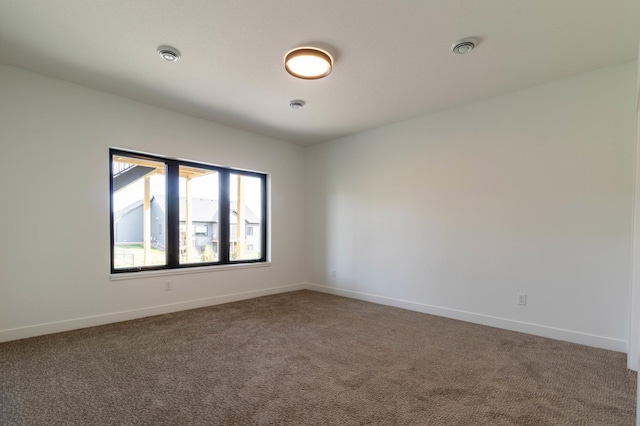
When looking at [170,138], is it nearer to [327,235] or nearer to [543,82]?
[327,235]

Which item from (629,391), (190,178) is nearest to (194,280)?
(190,178)

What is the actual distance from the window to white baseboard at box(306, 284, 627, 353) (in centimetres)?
204

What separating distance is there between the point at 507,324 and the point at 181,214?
4.23 m

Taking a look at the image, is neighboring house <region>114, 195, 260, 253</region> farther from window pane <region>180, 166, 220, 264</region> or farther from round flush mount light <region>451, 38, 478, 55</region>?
round flush mount light <region>451, 38, 478, 55</region>

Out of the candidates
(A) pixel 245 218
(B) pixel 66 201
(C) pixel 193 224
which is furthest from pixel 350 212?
(B) pixel 66 201

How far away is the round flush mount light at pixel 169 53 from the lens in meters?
2.56

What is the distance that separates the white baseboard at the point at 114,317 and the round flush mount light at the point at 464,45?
4077 millimetres

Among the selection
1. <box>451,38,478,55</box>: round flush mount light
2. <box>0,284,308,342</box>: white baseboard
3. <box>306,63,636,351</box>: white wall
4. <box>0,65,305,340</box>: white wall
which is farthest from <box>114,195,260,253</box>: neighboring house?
<box>451,38,478,55</box>: round flush mount light

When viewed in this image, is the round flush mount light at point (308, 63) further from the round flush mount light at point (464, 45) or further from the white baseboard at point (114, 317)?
the white baseboard at point (114, 317)

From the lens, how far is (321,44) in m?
2.51

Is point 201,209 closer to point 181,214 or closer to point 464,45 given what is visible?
point 181,214

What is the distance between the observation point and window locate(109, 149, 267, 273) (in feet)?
12.2

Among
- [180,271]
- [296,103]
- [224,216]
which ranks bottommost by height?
[180,271]

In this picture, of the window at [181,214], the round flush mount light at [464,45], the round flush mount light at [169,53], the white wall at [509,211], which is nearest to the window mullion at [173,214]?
the window at [181,214]
